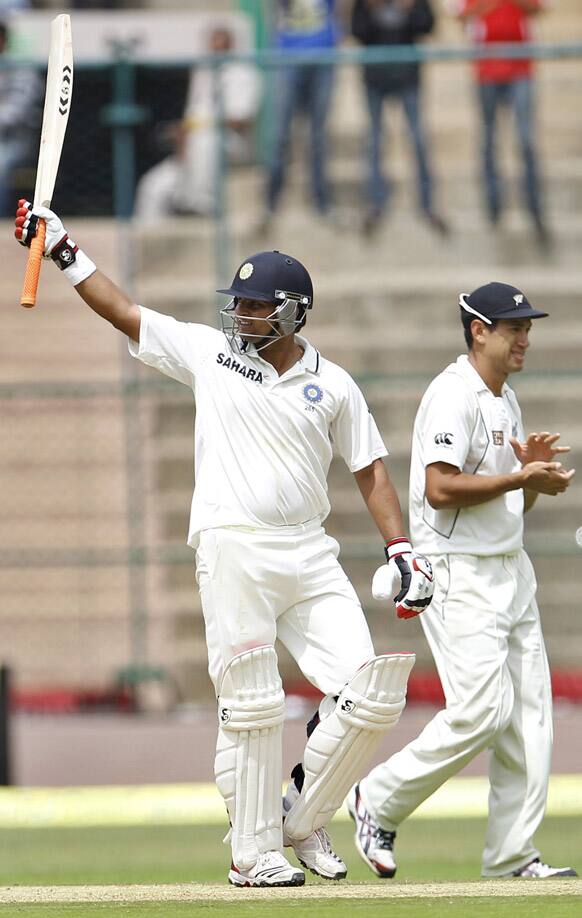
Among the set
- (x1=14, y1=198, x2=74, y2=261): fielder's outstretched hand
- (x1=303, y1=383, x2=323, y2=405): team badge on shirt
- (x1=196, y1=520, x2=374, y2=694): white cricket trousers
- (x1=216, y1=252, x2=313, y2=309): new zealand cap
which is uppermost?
(x1=14, y1=198, x2=74, y2=261): fielder's outstretched hand

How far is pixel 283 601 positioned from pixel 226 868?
1.73 metres

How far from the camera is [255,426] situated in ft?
18.0

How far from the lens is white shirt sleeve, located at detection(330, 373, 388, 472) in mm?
5652

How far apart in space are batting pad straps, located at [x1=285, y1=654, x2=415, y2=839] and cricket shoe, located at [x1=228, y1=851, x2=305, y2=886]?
212 mm

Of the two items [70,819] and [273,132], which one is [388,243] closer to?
[273,132]

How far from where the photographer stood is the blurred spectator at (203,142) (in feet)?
36.1

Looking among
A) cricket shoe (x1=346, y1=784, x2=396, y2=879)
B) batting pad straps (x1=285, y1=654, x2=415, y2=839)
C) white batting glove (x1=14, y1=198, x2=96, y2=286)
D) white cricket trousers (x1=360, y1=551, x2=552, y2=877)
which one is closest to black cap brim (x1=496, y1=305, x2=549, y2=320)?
white cricket trousers (x1=360, y1=551, x2=552, y2=877)

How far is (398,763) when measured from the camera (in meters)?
6.13

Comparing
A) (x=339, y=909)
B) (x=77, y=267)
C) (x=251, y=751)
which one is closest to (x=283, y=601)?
(x=251, y=751)

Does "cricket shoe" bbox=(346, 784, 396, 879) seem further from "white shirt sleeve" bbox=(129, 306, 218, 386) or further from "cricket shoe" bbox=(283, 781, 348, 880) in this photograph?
"white shirt sleeve" bbox=(129, 306, 218, 386)

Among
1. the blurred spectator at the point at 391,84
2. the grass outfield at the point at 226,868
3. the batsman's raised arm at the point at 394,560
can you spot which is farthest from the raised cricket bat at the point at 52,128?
the blurred spectator at the point at 391,84

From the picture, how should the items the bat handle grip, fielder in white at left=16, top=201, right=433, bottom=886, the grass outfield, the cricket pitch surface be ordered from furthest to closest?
fielder in white at left=16, top=201, right=433, bottom=886
the bat handle grip
the cricket pitch surface
the grass outfield

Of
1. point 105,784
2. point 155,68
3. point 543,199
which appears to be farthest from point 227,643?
point 543,199

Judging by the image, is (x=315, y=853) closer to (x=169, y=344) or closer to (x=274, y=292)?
(x=169, y=344)
